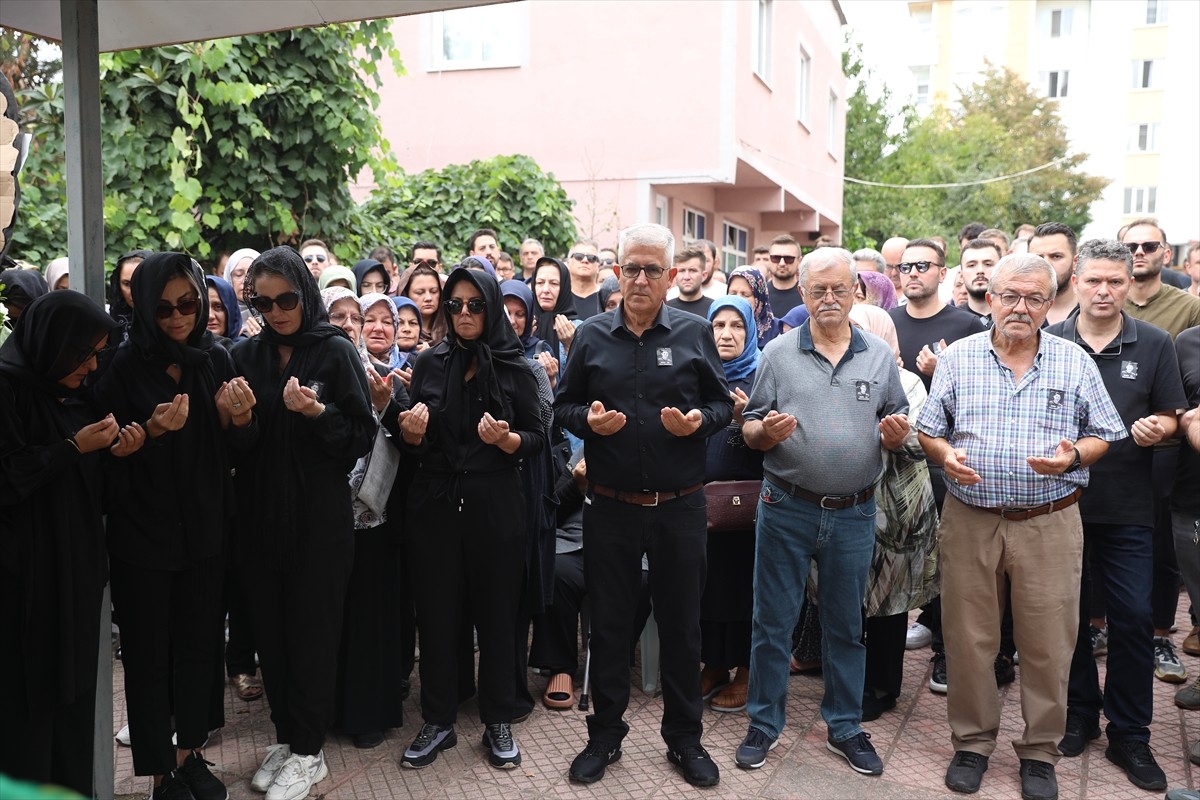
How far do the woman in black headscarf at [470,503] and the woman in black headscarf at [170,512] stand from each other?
829mm

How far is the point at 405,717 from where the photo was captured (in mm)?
5059

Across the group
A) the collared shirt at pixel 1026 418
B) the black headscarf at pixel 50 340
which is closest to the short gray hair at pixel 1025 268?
the collared shirt at pixel 1026 418

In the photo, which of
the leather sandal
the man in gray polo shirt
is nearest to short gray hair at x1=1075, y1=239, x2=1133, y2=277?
the man in gray polo shirt

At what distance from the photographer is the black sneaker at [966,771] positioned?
429cm

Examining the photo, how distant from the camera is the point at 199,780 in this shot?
13.4 ft

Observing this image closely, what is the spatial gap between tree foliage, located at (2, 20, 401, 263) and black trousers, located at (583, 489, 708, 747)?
15.4ft

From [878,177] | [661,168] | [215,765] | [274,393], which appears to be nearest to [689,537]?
[274,393]

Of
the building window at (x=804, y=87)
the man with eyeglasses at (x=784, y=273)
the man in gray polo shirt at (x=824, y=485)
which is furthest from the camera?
the building window at (x=804, y=87)

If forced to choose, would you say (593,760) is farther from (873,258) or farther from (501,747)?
(873,258)

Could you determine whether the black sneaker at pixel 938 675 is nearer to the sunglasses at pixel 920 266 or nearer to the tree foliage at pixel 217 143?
the sunglasses at pixel 920 266

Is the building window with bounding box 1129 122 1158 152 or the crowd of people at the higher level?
the building window with bounding box 1129 122 1158 152

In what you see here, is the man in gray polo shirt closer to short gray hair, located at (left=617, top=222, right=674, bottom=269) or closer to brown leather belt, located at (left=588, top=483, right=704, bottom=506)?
brown leather belt, located at (left=588, top=483, right=704, bottom=506)

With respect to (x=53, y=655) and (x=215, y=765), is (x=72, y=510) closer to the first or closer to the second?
(x=53, y=655)

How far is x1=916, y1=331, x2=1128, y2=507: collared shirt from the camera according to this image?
418 cm
